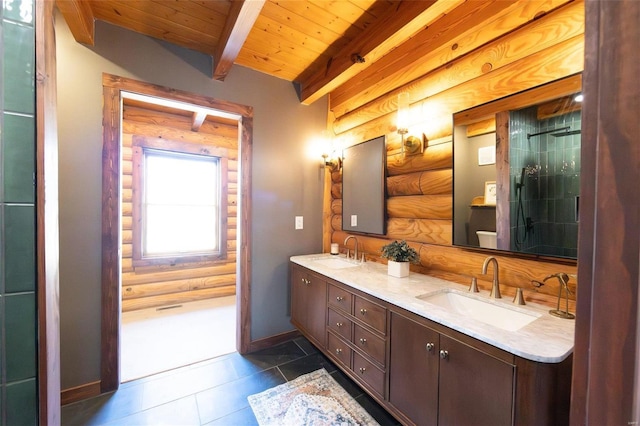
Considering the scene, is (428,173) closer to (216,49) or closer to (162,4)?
(216,49)

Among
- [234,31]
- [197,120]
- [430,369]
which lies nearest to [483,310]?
[430,369]

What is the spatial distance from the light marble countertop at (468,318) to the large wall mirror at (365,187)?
0.47 metres

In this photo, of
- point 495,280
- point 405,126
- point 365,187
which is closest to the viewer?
point 495,280

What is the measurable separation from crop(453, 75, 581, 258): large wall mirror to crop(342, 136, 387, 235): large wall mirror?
66cm

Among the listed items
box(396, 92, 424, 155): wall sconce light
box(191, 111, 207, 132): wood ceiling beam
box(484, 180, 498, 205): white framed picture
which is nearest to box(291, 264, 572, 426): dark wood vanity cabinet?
box(484, 180, 498, 205): white framed picture

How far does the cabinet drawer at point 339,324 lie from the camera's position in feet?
5.98

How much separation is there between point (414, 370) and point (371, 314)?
0.37m

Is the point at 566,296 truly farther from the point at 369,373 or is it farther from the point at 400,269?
the point at 369,373

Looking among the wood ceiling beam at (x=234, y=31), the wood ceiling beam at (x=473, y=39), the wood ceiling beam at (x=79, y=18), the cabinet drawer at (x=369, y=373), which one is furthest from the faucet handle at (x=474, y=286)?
the wood ceiling beam at (x=79, y=18)

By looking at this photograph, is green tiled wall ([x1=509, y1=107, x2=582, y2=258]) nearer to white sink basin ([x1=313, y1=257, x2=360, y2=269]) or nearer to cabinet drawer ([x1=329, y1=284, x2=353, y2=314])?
cabinet drawer ([x1=329, y1=284, x2=353, y2=314])

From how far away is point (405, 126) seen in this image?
6.56 feet

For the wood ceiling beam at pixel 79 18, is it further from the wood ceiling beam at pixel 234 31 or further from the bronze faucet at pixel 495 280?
the bronze faucet at pixel 495 280

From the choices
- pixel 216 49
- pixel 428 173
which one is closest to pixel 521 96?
pixel 428 173

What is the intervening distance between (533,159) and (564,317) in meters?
0.80
